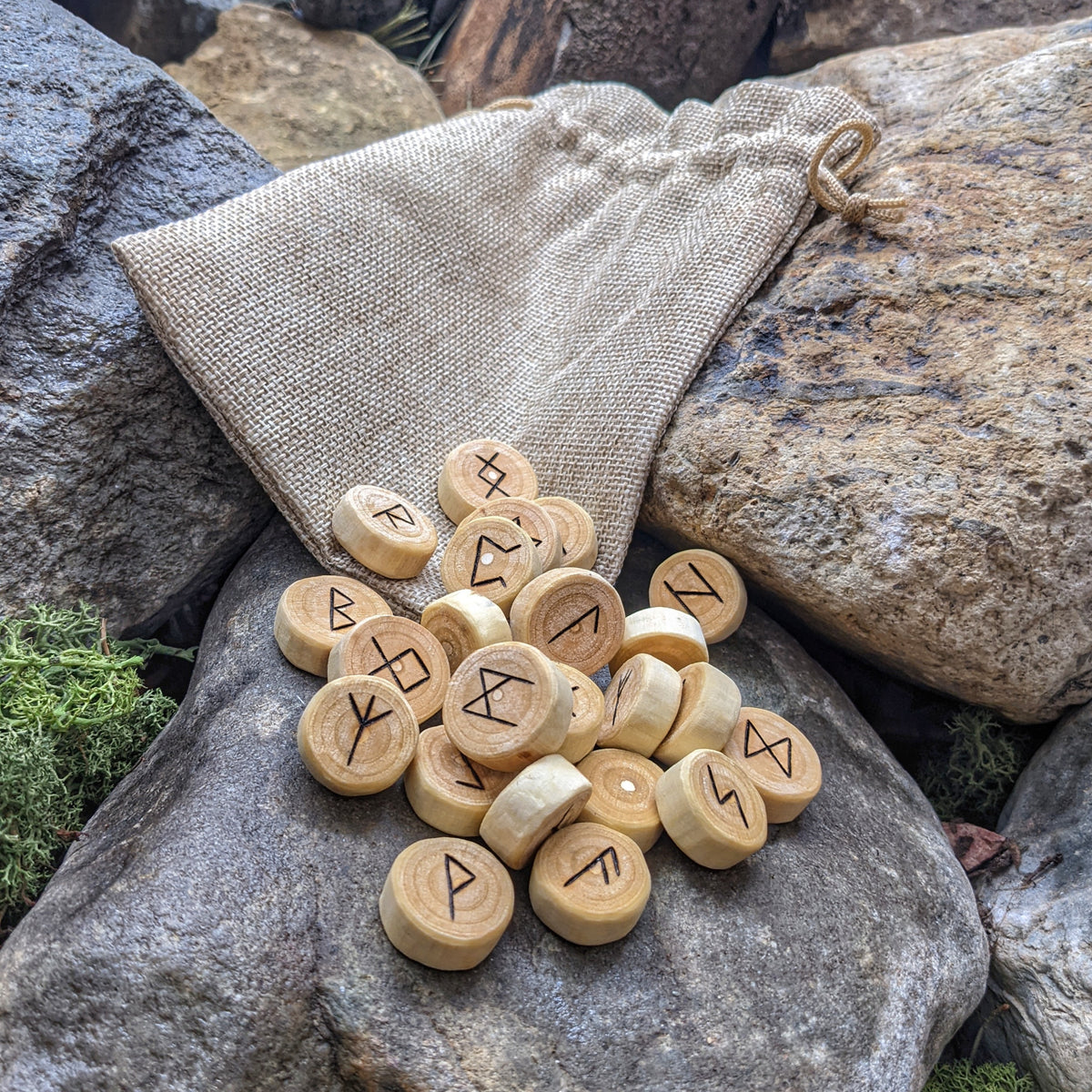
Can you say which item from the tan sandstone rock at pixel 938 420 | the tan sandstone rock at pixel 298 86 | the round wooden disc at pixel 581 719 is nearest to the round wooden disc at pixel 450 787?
the round wooden disc at pixel 581 719

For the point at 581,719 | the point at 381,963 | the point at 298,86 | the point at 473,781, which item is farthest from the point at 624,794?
the point at 298,86

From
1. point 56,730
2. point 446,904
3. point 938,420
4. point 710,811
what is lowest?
point 56,730

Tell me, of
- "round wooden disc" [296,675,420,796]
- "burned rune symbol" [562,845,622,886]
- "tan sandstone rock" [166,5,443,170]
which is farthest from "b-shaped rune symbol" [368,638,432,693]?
"tan sandstone rock" [166,5,443,170]

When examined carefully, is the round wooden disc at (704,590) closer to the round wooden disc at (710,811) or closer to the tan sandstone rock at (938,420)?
the tan sandstone rock at (938,420)

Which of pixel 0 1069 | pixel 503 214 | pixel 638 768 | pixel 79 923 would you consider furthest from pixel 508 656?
pixel 503 214

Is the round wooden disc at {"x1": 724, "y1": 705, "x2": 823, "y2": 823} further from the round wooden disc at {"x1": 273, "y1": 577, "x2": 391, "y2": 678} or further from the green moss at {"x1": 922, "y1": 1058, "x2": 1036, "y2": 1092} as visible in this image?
the round wooden disc at {"x1": 273, "y1": 577, "x2": 391, "y2": 678}

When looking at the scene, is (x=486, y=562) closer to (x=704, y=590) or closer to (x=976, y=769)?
(x=704, y=590)

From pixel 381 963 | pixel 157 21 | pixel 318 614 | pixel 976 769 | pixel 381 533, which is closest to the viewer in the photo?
pixel 381 963
